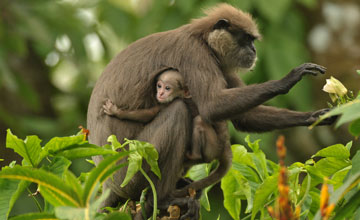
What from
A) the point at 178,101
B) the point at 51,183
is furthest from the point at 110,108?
the point at 51,183

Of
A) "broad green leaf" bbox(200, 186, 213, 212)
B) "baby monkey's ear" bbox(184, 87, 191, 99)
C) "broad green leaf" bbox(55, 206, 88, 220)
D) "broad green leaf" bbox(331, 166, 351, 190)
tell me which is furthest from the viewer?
"baby monkey's ear" bbox(184, 87, 191, 99)

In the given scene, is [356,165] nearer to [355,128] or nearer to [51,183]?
[355,128]

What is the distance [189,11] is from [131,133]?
4.95m

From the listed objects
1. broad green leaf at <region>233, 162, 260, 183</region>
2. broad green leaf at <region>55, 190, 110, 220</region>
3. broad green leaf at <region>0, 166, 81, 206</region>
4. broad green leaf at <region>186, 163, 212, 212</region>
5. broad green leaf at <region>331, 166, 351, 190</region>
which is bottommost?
broad green leaf at <region>55, 190, 110, 220</region>

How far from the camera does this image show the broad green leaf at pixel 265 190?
3682mm

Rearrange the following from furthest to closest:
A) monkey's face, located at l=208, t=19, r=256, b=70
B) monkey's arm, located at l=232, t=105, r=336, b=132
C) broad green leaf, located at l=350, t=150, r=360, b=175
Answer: monkey's face, located at l=208, t=19, r=256, b=70
monkey's arm, located at l=232, t=105, r=336, b=132
broad green leaf, located at l=350, t=150, r=360, b=175

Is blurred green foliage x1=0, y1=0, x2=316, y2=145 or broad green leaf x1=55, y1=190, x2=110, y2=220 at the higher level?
blurred green foliage x1=0, y1=0, x2=316, y2=145

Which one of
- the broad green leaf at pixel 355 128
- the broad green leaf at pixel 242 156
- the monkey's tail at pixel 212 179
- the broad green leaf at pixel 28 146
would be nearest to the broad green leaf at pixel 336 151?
the broad green leaf at pixel 355 128

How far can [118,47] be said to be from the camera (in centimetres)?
1180

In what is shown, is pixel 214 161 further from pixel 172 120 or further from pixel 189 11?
pixel 189 11

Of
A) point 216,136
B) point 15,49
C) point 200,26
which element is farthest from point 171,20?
point 216,136

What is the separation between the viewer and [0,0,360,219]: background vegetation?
966 centimetres

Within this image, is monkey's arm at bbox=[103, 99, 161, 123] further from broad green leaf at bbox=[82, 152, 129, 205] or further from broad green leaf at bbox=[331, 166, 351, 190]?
broad green leaf at bbox=[82, 152, 129, 205]

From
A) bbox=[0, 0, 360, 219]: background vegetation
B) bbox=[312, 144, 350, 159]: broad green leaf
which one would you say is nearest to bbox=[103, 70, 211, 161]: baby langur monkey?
bbox=[312, 144, 350, 159]: broad green leaf
